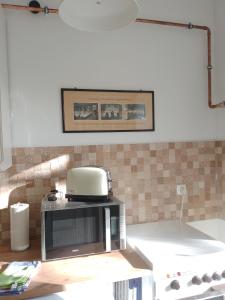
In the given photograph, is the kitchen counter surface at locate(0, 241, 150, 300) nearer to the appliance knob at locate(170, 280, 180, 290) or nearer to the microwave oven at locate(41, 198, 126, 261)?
the microwave oven at locate(41, 198, 126, 261)

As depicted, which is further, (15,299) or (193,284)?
(193,284)

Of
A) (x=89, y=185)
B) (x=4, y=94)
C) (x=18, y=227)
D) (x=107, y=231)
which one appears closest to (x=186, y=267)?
(x=107, y=231)

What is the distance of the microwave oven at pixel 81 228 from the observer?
144 centimetres

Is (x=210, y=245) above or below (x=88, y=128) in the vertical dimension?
below

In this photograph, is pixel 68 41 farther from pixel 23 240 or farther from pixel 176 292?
pixel 176 292

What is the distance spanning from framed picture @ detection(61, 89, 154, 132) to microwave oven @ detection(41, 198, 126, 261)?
1.87 feet

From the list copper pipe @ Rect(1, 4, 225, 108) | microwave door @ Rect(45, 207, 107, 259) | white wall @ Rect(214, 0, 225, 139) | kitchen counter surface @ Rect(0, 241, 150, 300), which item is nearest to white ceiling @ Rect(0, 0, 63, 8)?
copper pipe @ Rect(1, 4, 225, 108)

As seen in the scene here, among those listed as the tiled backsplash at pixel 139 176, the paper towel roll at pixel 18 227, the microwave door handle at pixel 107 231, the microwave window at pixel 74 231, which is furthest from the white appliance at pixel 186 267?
the paper towel roll at pixel 18 227

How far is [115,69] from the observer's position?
75.1 inches

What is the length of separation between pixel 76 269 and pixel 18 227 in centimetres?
46

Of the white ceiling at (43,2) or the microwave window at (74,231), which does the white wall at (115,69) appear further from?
the microwave window at (74,231)

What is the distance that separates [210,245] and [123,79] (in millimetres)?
1230

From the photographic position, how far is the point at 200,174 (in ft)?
6.91

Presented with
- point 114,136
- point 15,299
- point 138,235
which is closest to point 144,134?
point 114,136
